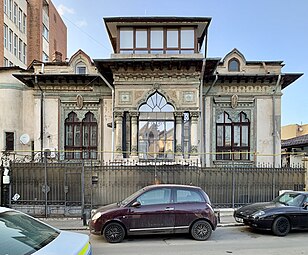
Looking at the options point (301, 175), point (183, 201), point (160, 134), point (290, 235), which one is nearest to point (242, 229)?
point (290, 235)

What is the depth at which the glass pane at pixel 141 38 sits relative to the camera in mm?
17016

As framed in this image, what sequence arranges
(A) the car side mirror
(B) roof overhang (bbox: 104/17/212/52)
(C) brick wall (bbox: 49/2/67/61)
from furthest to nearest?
1. (C) brick wall (bbox: 49/2/67/61)
2. (B) roof overhang (bbox: 104/17/212/52)
3. (A) the car side mirror

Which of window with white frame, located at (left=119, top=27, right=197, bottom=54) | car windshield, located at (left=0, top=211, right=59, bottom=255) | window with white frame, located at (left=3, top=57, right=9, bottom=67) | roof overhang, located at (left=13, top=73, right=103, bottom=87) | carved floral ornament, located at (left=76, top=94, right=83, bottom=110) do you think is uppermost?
window with white frame, located at (left=3, top=57, right=9, bottom=67)

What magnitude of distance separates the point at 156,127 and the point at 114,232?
9.59 meters

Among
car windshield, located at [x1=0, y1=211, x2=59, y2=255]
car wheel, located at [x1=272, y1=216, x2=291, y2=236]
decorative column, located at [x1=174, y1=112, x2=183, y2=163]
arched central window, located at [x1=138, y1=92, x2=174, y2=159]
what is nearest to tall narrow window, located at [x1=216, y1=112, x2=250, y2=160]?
decorative column, located at [x1=174, y1=112, x2=183, y2=163]

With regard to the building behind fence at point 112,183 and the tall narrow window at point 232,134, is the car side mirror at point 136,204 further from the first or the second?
the tall narrow window at point 232,134

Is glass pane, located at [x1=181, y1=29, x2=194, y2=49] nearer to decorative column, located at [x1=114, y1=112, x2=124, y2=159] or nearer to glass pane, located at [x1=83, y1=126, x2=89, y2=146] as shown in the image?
decorative column, located at [x1=114, y1=112, x2=124, y2=159]

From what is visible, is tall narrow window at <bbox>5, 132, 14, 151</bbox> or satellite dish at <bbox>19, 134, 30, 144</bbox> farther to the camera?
tall narrow window at <bbox>5, 132, 14, 151</bbox>

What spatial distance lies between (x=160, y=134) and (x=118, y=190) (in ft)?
17.6

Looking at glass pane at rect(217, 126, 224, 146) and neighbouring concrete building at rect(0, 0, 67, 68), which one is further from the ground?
neighbouring concrete building at rect(0, 0, 67, 68)

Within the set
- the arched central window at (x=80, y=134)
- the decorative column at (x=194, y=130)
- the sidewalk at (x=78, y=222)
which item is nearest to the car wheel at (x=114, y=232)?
the sidewalk at (x=78, y=222)

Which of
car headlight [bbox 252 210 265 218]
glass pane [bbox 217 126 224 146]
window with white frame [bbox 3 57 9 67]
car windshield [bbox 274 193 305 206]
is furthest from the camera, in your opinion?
window with white frame [bbox 3 57 9 67]

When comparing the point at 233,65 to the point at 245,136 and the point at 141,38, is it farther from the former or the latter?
the point at 141,38

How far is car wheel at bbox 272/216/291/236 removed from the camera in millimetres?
8992
